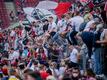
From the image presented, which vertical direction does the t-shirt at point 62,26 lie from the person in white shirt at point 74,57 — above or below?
above

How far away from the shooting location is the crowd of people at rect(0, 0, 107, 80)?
10.2 meters

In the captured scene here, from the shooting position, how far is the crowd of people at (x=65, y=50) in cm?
1018

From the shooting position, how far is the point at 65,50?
13836mm

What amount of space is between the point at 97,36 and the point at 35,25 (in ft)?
33.1

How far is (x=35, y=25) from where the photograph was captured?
2025 cm

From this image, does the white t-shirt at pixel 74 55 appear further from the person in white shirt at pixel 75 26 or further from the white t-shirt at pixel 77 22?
the white t-shirt at pixel 77 22

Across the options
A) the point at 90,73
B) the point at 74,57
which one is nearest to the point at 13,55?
the point at 74,57

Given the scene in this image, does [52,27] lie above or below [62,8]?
below

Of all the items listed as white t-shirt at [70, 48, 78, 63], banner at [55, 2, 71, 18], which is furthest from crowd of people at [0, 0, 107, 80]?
banner at [55, 2, 71, 18]

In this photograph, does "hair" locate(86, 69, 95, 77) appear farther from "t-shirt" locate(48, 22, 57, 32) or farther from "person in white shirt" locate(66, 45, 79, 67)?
"t-shirt" locate(48, 22, 57, 32)

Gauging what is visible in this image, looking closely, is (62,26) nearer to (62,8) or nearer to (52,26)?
(52,26)

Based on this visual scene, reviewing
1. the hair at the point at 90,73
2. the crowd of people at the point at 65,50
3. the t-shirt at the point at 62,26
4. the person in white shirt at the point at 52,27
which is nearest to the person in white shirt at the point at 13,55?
the crowd of people at the point at 65,50

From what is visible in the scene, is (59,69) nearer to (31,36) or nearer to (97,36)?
(97,36)

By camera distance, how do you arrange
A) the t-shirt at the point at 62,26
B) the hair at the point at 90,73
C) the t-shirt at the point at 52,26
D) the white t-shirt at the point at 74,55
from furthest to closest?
the t-shirt at the point at 52,26 → the t-shirt at the point at 62,26 → the white t-shirt at the point at 74,55 → the hair at the point at 90,73
